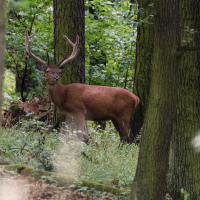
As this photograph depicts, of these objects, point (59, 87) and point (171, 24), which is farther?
point (59, 87)

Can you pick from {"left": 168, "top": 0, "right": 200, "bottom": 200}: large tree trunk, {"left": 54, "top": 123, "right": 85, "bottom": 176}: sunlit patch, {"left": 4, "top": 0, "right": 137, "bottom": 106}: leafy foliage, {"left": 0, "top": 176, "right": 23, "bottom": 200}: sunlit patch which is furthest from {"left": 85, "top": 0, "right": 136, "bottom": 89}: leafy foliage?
{"left": 0, "top": 176, "right": 23, "bottom": 200}: sunlit patch

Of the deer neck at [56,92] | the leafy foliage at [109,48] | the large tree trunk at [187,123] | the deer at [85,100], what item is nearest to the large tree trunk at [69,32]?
the deer at [85,100]

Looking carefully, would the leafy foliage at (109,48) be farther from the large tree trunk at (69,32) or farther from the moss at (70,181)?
the moss at (70,181)

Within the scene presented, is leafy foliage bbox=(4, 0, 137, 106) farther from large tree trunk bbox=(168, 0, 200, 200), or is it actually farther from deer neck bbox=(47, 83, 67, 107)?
large tree trunk bbox=(168, 0, 200, 200)

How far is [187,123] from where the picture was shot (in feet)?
15.7

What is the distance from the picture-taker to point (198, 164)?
468 centimetres

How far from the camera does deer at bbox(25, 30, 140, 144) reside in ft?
25.0

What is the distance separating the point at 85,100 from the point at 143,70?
1.84 metres

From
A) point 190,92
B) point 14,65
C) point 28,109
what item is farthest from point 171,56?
point 14,65

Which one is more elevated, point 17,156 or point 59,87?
point 59,87

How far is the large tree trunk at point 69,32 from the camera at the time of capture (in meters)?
8.08

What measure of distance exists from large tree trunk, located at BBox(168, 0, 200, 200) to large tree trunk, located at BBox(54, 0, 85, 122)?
383 centimetres

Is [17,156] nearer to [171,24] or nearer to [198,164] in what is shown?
[198,164]

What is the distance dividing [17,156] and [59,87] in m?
2.70
